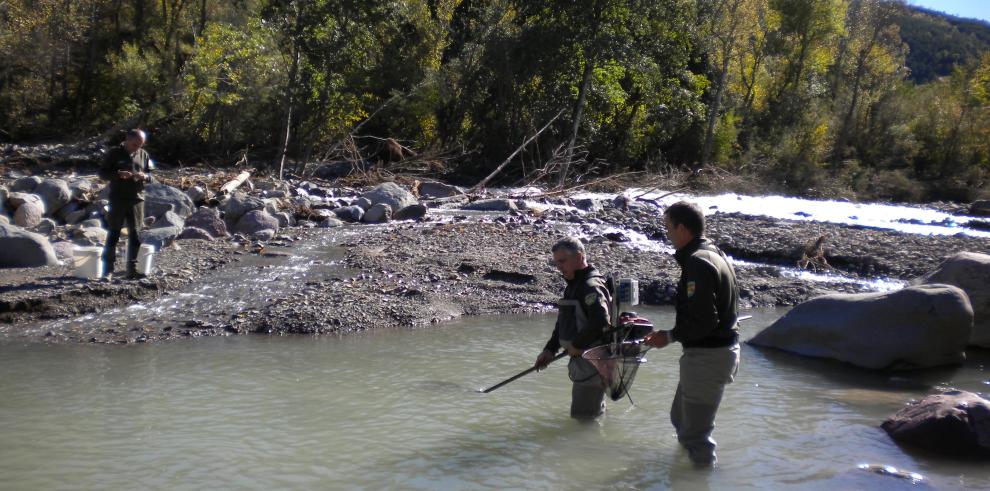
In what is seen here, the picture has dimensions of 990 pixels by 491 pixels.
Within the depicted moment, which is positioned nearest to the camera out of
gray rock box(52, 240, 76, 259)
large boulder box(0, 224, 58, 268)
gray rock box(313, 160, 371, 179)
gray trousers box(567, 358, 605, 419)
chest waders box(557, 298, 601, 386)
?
chest waders box(557, 298, 601, 386)

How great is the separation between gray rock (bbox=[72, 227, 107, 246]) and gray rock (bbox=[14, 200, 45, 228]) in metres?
1.35

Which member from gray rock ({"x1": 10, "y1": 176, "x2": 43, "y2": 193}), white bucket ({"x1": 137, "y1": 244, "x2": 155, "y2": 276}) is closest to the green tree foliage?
gray rock ({"x1": 10, "y1": 176, "x2": 43, "y2": 193})

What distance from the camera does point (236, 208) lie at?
13.6m

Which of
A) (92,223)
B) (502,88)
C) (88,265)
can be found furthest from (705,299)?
(502,88)

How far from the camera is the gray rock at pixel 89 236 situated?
11594 mm

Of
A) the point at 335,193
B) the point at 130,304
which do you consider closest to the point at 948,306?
the point at 130,304

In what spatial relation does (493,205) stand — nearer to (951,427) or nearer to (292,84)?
(292,84)

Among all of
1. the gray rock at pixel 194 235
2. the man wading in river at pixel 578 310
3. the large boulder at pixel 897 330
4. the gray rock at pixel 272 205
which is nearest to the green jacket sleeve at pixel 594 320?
the man wading in river at pixel 578 310

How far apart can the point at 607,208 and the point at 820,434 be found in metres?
12.6

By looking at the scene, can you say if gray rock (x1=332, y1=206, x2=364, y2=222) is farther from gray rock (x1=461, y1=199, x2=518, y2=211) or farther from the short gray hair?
the short gray hair

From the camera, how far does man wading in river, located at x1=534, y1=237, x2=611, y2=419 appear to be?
5.07m

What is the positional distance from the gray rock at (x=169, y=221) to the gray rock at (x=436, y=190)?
734 centimetres

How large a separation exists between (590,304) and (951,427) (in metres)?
2.84

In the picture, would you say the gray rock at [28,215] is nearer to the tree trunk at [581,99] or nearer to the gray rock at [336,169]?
the gray rock at [336,169]
